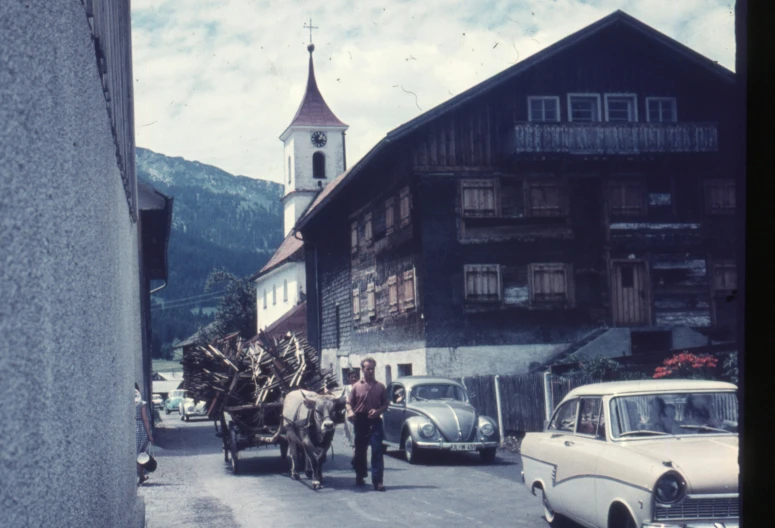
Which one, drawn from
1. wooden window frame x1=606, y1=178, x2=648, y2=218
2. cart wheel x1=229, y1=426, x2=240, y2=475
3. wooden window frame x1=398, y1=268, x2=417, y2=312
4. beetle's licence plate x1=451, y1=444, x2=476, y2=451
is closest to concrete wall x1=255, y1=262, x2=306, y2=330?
wooden window frame x1=398, y1=268, x2=417, y2=312

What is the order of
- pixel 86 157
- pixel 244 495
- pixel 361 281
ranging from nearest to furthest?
Answer: pixel 86 157, pixel 244 495, pixel 361 281

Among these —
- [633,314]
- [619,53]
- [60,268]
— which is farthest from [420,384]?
[60,268]

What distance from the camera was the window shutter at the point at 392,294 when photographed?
30969 mm

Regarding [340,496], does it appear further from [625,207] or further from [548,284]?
[625,207]

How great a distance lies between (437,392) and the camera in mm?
19047

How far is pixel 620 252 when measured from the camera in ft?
92.8

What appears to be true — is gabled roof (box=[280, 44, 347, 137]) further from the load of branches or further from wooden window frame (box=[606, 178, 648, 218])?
the load of branches

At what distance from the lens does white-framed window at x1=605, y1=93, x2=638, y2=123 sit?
28.8m

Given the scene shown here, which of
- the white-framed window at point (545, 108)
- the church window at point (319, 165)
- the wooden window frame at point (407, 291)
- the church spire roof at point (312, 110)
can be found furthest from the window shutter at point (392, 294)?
the church spire roof at point (312, 110)

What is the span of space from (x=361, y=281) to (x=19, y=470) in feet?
112

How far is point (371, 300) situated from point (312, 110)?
39261mm

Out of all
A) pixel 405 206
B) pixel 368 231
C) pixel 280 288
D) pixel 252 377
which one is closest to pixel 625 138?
pixel 405 206

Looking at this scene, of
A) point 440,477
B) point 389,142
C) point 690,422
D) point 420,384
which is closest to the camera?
point 690,422

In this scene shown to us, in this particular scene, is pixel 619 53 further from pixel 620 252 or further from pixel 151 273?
pixel 151 273
